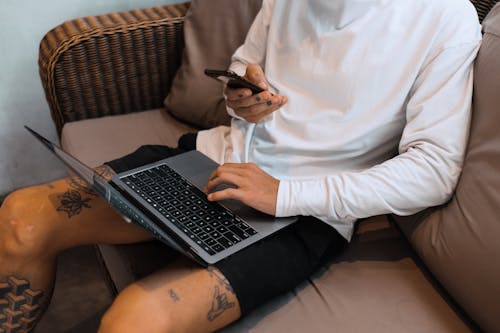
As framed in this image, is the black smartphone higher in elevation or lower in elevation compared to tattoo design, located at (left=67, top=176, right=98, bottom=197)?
higher

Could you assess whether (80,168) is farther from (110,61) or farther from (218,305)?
(110,61)

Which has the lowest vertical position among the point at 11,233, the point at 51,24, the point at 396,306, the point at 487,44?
the point at 396,306

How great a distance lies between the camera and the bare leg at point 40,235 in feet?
2.96

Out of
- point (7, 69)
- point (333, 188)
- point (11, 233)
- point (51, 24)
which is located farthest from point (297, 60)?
point (7, 69)

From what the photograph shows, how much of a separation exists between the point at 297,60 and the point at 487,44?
37 centimetres

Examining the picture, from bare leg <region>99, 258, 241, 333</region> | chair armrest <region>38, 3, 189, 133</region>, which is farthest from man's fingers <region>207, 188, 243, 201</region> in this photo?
chair armrest <region>38, 3, 189, 133</region>

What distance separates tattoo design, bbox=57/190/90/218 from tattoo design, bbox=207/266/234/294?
299 mm

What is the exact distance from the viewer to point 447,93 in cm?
87

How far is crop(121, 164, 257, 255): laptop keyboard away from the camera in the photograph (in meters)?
0.86

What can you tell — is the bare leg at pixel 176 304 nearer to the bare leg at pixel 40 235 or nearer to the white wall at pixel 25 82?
the bare leg at pixel 40 235

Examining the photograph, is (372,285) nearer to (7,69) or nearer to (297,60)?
(297,60)

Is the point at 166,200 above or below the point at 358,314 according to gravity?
above

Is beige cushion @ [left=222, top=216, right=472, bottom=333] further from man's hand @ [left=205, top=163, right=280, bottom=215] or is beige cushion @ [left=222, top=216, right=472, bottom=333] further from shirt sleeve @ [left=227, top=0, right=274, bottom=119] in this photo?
shirt sleeve @ [left=227, top=0, right=274, bottom=119]

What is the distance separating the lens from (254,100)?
3.15 feet
